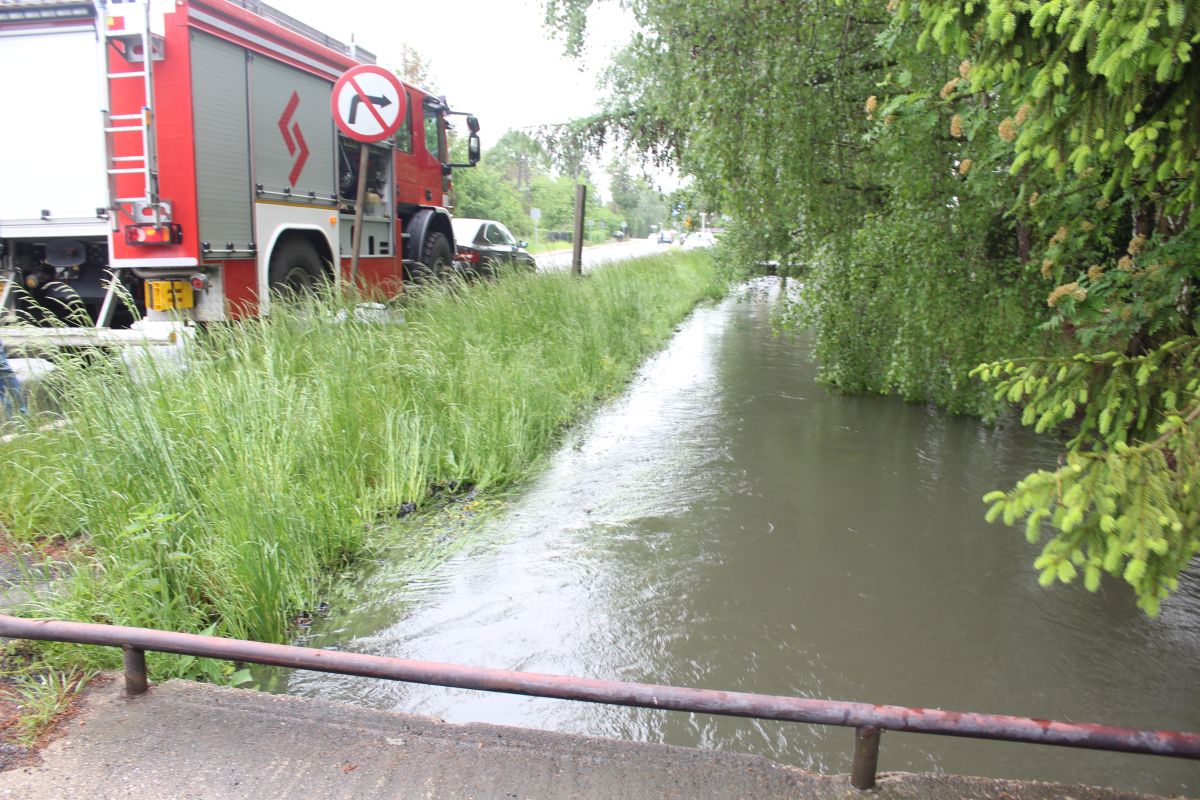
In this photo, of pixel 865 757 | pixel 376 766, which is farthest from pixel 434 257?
pixel 865 757

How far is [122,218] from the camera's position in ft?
A: 25.0

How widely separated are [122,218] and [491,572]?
16.6 ft

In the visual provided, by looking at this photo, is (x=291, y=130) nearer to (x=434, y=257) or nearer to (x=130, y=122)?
(x=130, y=122)

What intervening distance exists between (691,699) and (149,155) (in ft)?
23.0

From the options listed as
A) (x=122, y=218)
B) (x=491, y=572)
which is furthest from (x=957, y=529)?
(x=122, y=218)

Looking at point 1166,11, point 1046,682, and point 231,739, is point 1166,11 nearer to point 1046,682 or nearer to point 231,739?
point 1046,682

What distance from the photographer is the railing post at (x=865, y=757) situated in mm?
2488

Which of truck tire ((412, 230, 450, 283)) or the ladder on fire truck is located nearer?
the ladder on fire truck

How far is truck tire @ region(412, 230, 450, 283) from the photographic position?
1171cm

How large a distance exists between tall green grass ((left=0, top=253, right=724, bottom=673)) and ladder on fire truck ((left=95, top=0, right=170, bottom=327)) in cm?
180

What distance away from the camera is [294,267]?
30.2 feet

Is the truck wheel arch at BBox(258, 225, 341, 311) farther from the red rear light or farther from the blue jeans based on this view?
the blue jeans

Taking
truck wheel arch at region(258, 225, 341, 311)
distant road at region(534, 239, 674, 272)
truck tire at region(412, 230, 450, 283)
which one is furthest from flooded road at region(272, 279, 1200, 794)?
distant road at region(534, 239, 674, 272)

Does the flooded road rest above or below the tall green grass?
below
